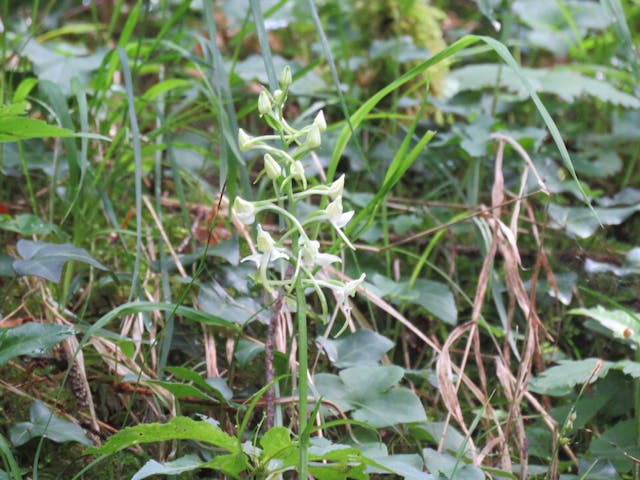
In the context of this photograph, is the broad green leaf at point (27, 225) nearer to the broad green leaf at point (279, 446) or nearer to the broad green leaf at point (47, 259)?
the broad green leaf at point (47, 259)

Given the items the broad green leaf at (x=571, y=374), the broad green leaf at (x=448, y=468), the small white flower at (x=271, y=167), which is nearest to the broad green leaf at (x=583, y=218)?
the broad green leaf at (x=571, y=374)

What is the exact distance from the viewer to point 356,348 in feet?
5.44

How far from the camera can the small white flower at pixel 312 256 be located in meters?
1.15

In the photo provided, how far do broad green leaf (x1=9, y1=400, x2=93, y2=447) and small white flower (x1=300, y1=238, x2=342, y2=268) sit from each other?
1.89 feet

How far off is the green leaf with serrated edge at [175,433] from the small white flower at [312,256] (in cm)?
29

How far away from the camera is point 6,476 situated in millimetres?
1345

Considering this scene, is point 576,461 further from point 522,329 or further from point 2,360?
point 2,360

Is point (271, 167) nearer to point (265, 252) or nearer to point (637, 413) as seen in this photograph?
point (265, 252)

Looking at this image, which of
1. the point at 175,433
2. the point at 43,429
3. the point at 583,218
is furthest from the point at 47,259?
the point at 583,218

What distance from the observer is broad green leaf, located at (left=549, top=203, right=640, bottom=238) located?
219cm

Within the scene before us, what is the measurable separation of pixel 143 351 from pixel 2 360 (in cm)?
43

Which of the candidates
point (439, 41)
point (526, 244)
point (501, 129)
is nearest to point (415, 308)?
point (526, 244)

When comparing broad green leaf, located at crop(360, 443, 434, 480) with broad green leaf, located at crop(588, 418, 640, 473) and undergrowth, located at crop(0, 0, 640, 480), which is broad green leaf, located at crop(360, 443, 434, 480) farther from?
broad green leaf, located at crop(588, 418, 640, 473)

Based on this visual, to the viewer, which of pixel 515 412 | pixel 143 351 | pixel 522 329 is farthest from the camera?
pixel 522 329
